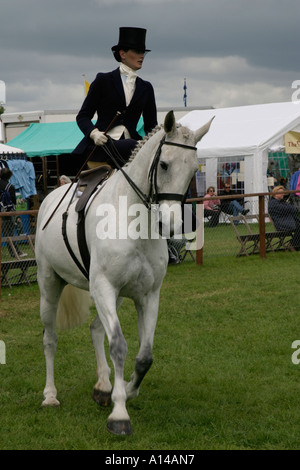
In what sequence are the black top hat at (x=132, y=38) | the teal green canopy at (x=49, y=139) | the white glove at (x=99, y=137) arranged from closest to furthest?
the white glove at (x=99, y=137), the black top hat at (x=132, y=38), the teal green canopy at (x=49, y=139)

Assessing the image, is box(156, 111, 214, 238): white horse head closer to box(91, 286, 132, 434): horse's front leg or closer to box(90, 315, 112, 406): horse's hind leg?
box(91, 286, 132, 434): horse's front leg

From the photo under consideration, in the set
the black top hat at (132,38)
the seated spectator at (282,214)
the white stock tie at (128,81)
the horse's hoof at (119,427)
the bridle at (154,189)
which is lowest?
the horse's hoof at (119,427)

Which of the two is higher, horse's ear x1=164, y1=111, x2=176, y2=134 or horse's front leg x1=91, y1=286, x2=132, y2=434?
horse's ear x1=164, y1=111, x2=176, y2=134

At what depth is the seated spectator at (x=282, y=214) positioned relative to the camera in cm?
1619

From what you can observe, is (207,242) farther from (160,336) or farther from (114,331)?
(114,331)

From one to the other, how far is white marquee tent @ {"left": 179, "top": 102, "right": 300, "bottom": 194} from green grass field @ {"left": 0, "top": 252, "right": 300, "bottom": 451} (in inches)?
496

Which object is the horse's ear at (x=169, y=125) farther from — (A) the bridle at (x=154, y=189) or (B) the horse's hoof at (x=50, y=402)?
(B) the horse's hoof at (x=50, y=402)

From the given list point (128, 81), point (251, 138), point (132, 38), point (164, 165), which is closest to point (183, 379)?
point (164, 165)

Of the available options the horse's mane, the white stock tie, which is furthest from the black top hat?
the horse's mane

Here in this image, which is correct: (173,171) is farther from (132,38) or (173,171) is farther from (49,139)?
(49,139)

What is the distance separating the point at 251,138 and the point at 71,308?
18.2m

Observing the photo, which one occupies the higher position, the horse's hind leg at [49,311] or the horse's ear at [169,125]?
the horse's ear at [169,125]

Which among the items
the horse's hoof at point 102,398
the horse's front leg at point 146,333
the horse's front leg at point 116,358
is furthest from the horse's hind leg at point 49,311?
the horse's front leg at point 116,358

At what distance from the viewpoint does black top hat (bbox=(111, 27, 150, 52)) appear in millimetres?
5543
